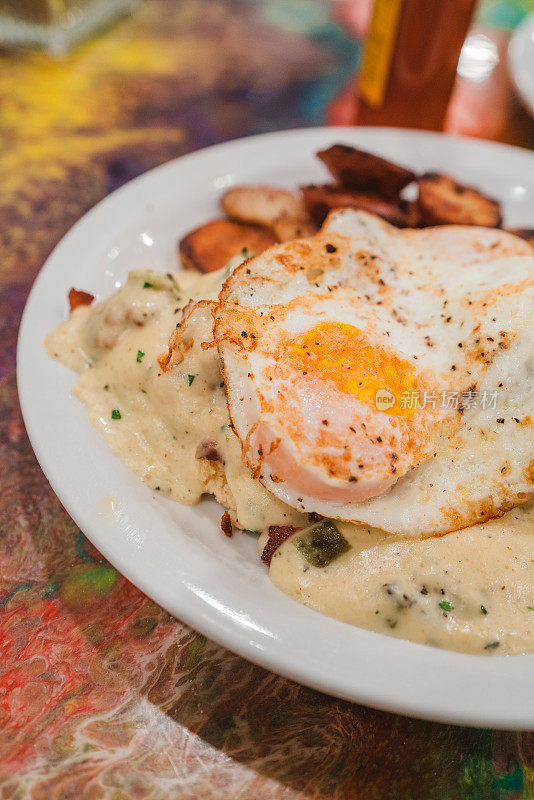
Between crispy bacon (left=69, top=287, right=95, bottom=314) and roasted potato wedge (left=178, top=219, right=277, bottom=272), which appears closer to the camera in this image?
crispy bacon (left=69, top=287, right=95, bottom=314)

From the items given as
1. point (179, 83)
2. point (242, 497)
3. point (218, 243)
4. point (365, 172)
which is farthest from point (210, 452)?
point (179, 83)

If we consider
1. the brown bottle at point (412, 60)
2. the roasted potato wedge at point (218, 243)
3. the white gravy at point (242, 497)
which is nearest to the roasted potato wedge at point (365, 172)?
the roasted potato wedge at point (218, 243)

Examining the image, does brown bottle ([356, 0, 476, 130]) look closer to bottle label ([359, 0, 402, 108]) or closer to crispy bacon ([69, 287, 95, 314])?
bottle label ([359, 0, 402, 108])

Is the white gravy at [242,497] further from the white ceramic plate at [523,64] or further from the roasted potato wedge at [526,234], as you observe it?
the white ceramic plate at [523,64]

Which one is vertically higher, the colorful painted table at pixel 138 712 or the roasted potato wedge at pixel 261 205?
the roasted potato wedge at pixel 261 205

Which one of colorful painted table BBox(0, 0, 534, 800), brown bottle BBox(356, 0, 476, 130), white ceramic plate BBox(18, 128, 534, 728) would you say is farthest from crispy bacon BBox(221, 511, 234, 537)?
brown bottle BBox(356, 0, 476, 130)
